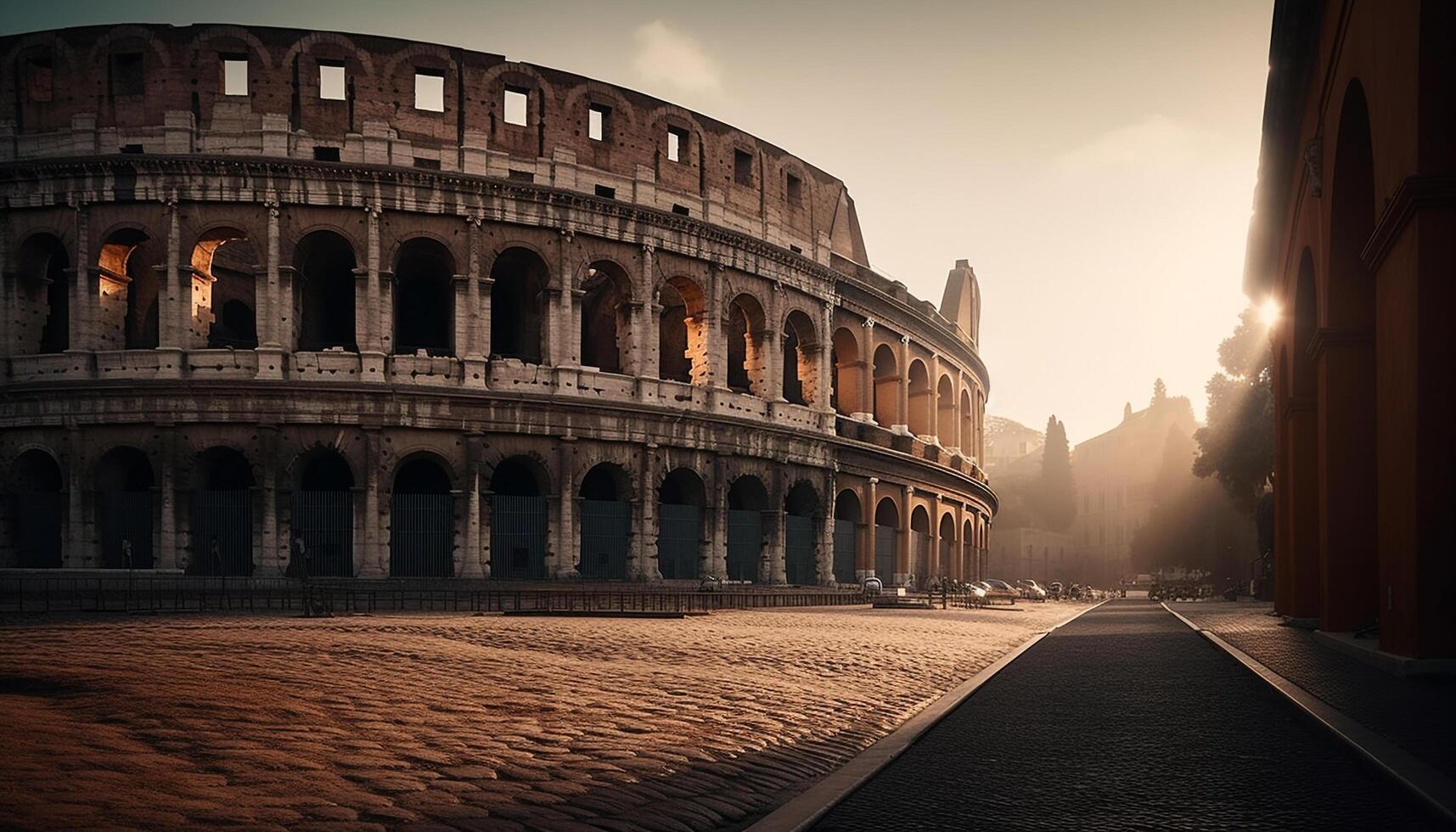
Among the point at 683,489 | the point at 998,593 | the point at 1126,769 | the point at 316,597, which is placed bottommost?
the point at 998,593

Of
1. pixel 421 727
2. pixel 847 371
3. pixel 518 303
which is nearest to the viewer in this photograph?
pixel 421 727

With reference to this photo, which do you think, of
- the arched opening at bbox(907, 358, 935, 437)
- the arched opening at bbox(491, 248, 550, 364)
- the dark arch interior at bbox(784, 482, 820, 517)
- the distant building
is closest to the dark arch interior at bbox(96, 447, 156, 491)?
the arched opening at bbox(491, 248, 550, 364)

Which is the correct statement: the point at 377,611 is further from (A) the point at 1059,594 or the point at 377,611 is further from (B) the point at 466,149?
(A) the point at 1059,594

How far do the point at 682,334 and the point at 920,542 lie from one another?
580 inches

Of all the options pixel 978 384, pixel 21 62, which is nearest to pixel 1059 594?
pixel 978 384

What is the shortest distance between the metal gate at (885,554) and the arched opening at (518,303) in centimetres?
1554

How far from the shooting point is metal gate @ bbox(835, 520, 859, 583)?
39.4 meters

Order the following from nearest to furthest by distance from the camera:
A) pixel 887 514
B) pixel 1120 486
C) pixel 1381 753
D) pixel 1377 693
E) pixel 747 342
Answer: pixel 1381 753
pixel 1377 693
pixel 747 342
pixel 887 514
pixel 1120 486

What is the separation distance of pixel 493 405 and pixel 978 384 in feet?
105

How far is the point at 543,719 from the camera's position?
8.34 m

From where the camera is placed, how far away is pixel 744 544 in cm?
3544

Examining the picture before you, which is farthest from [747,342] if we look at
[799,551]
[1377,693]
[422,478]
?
[1377,693]

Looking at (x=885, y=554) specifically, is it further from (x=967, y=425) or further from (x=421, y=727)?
(x=421, y=727)

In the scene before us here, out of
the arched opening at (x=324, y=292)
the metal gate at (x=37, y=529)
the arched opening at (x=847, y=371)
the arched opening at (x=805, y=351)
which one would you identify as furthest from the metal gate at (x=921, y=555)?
the metal gate at (x=37, y=529)
